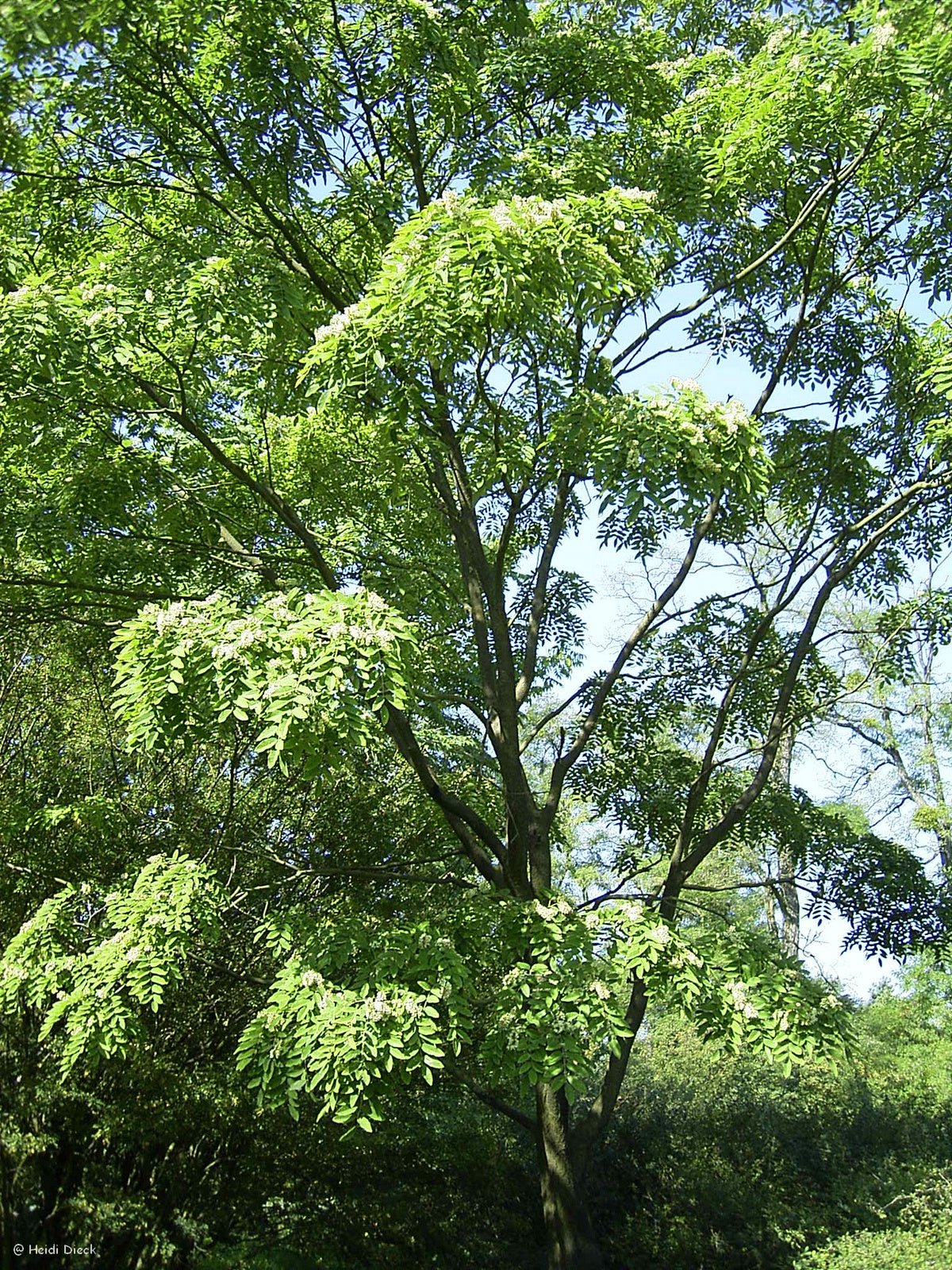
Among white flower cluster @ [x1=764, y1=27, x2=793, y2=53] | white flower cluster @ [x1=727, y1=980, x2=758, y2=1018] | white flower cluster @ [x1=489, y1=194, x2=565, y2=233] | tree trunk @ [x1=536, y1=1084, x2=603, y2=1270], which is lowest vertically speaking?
tree trunk @ [x1=536, y1=1084, x2=603, y2=1270]

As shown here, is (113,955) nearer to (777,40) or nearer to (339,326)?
(339,326)

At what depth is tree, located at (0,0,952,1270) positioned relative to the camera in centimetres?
485

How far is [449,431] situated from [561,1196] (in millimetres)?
4922

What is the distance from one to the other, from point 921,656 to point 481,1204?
16661 millimetres

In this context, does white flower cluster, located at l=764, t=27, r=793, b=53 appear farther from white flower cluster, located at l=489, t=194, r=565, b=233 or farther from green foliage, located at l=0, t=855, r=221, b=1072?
green foliage, located at l=0, t=855, r=221, b=1072

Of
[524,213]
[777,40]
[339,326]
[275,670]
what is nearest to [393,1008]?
[275,670]

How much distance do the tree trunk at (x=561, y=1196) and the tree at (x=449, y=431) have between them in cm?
3

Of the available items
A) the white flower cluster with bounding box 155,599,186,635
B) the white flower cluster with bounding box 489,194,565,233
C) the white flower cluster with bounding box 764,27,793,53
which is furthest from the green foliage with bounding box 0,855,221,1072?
the white flower cluster with bounding box 764,27,793,53

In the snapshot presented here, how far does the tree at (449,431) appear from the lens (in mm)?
4852

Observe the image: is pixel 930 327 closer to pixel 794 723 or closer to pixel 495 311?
pixel 794 723

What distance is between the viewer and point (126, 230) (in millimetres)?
6934

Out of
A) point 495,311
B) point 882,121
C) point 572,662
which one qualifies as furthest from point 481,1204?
point 882,121

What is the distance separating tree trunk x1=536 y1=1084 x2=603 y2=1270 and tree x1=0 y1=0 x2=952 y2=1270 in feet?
0.10

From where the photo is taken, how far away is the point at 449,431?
6.25 metres
